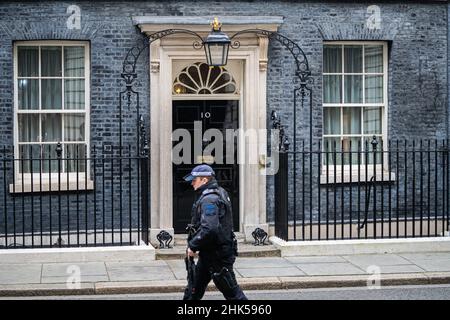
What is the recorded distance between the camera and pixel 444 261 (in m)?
13.5

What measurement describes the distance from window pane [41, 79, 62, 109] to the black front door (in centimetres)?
190

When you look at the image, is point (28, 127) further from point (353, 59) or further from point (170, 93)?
point (353, 59)

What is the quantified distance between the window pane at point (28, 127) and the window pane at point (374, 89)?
563 cm

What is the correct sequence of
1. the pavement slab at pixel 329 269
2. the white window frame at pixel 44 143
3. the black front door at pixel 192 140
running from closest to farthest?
1. the pavement slab at pixel 329 269
2. the white window frame at pixel 44 143
3. the black front door at pixel 192 140

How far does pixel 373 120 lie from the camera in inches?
629

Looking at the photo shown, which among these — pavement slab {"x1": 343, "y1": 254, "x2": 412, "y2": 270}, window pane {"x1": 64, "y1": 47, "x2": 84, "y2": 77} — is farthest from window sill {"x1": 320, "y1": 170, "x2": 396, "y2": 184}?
window pane {"x1": 64, "y1": 47, "x2": 84, "y2": 77}

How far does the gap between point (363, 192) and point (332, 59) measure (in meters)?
2.33

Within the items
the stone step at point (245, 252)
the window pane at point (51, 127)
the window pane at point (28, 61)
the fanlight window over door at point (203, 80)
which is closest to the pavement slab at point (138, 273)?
the stone step at point (245, 252)

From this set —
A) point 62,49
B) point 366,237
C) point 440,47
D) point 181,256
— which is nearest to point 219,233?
point 181,256

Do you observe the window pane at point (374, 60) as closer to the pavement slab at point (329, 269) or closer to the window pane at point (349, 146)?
the window pane at point (349, 146)

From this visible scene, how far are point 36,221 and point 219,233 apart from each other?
6.10m

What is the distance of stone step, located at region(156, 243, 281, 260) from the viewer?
45.3 ft

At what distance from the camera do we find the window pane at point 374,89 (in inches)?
627

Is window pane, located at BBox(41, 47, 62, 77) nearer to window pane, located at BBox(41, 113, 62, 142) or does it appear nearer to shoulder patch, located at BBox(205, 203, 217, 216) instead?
window pane, located at BBox(41, 113, 62, 142)
